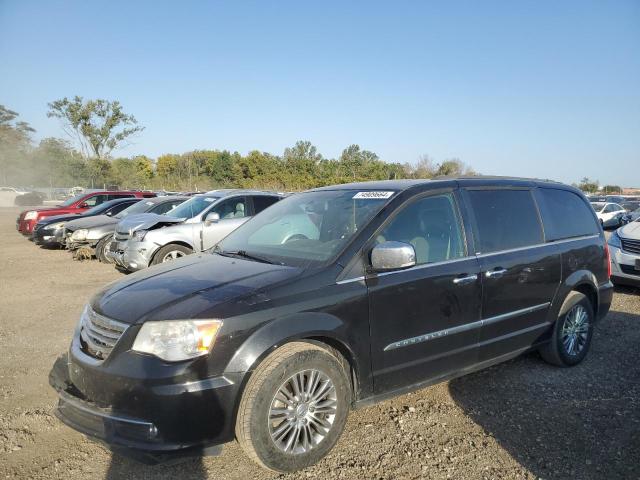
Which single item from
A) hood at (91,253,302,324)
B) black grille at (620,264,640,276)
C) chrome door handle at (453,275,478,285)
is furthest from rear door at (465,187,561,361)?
black grille at (620,264,640,276)

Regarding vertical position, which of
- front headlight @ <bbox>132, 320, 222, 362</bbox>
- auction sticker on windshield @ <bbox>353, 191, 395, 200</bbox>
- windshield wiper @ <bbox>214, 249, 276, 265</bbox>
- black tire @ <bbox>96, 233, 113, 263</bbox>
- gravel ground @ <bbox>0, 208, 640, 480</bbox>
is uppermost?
auction sticker on windshield @ <bbox>353, 191, 395, 200</bbox>

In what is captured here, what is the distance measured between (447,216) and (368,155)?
209ft

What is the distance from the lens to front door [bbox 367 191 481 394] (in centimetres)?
309

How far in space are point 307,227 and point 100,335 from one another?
167 cm

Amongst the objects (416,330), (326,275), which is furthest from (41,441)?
(416,330)

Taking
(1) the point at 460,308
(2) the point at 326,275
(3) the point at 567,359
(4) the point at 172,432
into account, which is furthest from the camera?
(3) the point at 567,359

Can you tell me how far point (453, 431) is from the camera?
328cm

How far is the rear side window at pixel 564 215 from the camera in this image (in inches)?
172

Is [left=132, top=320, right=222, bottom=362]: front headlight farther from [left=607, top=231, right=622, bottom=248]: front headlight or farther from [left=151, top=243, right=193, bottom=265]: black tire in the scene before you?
[left=607, top=231, right=622, bottom=248]: front headlight

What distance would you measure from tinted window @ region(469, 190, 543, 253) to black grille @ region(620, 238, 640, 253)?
4353 millimetres

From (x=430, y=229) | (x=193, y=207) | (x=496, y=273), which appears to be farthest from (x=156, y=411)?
(x=193, y=207)

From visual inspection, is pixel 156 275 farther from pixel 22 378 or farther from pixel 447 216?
pixel 447 216

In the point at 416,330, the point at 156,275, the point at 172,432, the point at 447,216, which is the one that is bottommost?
the point at 172,432

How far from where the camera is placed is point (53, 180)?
56.6 m
